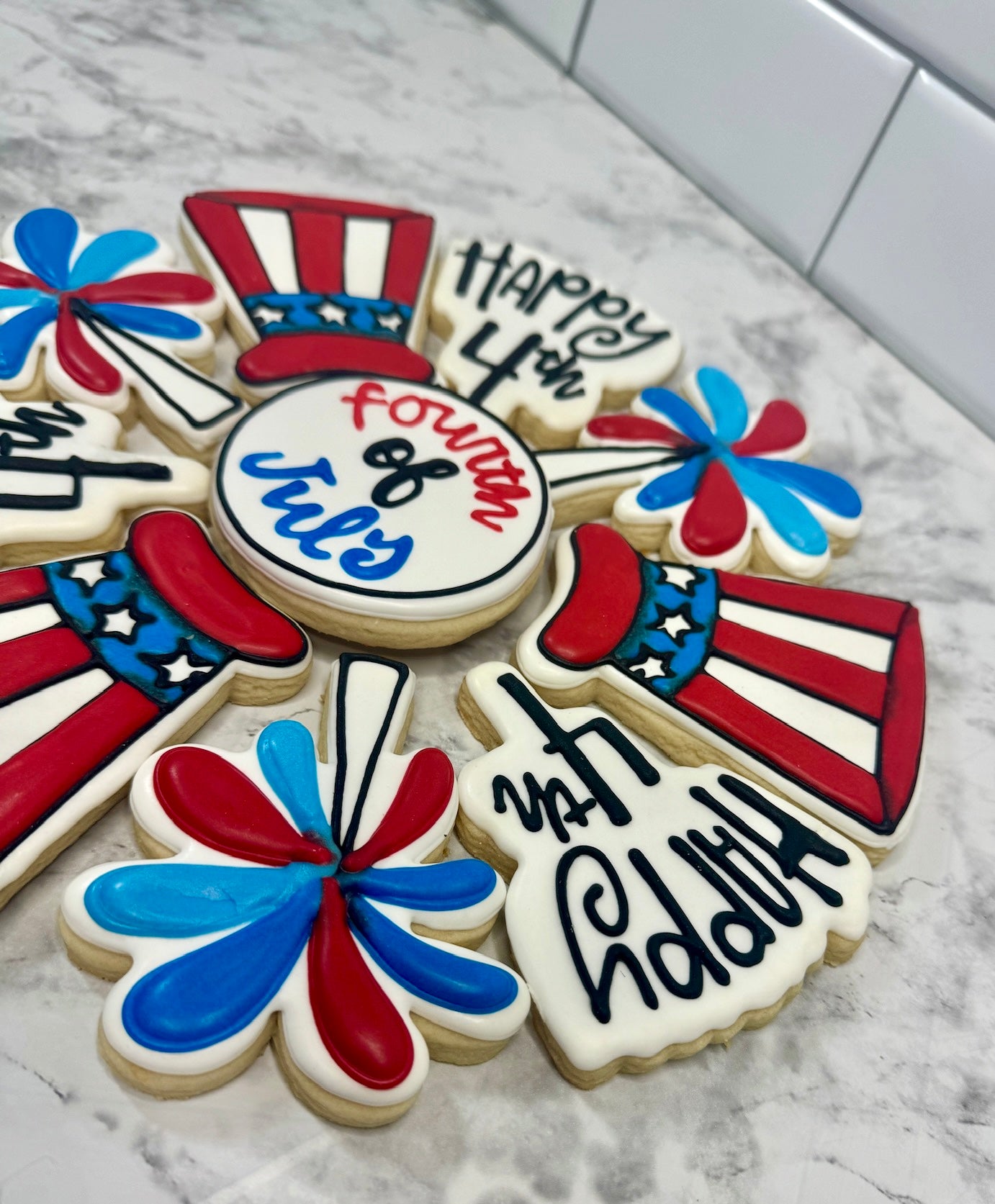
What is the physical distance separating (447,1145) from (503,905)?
17 cm

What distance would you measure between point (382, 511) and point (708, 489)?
1.20ft

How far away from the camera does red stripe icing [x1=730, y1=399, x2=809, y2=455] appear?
1271 mm

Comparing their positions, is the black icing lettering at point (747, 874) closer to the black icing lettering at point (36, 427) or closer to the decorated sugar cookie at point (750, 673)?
the decorated sugar cookie at point (750, 673)

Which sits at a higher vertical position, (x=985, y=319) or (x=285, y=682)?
(x=985, y=319)

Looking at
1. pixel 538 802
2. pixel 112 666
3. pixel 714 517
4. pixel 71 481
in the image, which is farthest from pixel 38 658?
pixel 714 517

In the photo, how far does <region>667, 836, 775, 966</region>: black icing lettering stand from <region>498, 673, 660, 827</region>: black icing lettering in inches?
2.2

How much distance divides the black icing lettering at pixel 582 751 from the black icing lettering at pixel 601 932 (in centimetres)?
5

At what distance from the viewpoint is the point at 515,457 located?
3.67 ft

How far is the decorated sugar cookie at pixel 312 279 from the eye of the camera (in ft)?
3.92

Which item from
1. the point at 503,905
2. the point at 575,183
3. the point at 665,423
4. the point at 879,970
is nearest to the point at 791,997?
the point at 879,970

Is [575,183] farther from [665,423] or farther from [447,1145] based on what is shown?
[447,1145]

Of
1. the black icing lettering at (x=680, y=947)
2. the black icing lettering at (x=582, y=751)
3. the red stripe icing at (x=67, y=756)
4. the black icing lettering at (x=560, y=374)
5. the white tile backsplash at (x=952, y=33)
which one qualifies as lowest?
the red stripe icing at (x=67, y=756)

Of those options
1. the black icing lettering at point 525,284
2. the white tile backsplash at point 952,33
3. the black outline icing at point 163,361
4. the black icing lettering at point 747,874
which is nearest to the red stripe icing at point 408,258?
the black icing lettering at point 525,284

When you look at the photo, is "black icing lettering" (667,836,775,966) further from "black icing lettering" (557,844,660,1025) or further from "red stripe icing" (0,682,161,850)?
"red stripe icing" (0,682,161,850)
